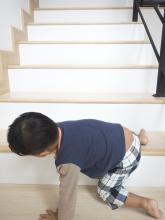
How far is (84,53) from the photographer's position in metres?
1.52

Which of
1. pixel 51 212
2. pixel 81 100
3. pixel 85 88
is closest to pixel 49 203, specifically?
pixel 51 212

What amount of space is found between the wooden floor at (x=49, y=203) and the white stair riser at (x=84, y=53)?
2.88 feet

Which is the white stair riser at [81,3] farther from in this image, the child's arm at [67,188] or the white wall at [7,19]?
the child's arm at [67,188]

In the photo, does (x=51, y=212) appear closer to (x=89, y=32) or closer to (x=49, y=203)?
(x=49, y=203)

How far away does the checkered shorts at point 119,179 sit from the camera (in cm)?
85

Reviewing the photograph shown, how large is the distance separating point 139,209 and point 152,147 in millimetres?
272

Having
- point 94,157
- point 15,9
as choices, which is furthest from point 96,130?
point 15,9

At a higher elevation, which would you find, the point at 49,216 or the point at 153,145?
the point at 153,145

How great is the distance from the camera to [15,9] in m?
1.82

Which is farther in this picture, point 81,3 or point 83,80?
point 81,3

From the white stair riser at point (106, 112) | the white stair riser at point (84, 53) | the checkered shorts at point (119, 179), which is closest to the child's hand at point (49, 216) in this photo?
the checkered shorts at point (119, 179)

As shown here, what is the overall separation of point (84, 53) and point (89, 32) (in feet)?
1.09

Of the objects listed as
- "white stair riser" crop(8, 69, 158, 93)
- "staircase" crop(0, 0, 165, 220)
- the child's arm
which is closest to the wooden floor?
"staircase" crop(0, 0, 165, 220)

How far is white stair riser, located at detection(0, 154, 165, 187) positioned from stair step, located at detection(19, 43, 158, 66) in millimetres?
779
